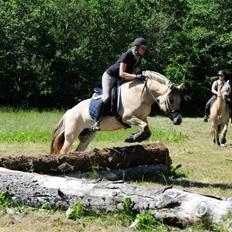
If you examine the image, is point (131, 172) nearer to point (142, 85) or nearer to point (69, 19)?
point (142, 85)

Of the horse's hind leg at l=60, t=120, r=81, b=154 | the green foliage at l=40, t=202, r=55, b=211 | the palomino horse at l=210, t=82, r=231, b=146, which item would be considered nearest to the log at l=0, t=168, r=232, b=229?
the green foliage at l=40, t=202, r=55, b=211

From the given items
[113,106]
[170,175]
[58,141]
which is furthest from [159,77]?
[58,141]

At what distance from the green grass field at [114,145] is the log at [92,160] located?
0.66 metres

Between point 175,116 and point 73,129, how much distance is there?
224cm

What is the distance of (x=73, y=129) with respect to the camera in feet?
38.0

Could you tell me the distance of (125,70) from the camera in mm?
10734

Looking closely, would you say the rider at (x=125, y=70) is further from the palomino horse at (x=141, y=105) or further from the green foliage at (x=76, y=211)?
the green foliage at (x=76, y=211)

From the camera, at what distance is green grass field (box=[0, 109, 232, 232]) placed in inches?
265

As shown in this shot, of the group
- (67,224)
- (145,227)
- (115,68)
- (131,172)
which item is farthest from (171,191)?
(115,68)

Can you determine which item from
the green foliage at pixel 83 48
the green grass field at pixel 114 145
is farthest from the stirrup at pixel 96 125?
the green foliage at pixel 83 48

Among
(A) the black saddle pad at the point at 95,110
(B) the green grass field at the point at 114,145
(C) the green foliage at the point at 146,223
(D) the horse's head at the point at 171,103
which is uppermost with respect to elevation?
(D) the horse's head at the point at 171,103

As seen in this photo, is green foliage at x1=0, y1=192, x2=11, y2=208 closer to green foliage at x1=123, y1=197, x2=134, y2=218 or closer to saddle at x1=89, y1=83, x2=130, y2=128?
green foliage at x1=123, y1=197, x2=134, y2=218

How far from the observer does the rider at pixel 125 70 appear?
34.4 ft

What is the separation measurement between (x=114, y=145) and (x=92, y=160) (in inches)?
235
